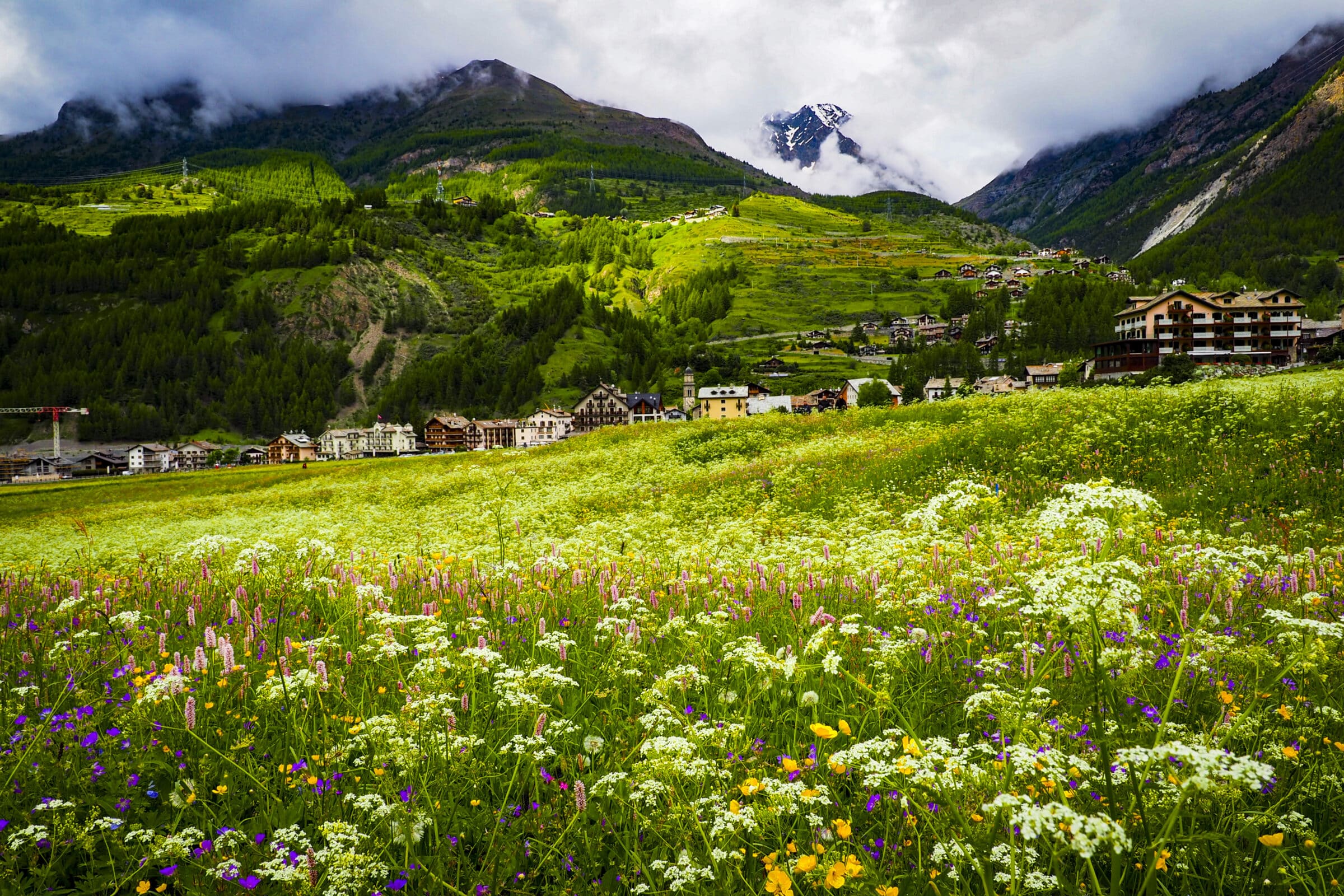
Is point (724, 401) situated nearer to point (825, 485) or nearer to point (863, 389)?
point (863, 389)

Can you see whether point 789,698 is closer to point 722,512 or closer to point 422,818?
point 422,818

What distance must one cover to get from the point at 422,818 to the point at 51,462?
247 m

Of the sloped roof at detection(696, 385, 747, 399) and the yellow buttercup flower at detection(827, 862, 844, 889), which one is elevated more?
the sloped roof at detection(696, 385, 747, 399)

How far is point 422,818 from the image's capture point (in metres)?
3.08

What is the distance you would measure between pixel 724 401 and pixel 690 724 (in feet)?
583

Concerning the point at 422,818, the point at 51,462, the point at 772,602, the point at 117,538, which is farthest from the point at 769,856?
the point at 51,462

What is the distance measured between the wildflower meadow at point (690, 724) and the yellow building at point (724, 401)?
169 m

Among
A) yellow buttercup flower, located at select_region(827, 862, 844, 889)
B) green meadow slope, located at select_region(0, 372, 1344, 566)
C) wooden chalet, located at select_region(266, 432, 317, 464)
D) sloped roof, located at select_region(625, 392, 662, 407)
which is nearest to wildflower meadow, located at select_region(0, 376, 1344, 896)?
yellow buttercup flower, located at select_region(827, 862, 844, 889)

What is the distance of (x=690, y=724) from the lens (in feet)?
12.6

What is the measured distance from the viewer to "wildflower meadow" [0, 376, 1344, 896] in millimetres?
2955

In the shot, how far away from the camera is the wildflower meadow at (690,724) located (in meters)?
2.96

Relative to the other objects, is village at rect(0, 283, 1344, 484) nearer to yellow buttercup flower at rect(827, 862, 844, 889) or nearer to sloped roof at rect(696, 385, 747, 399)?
sloped roof at rect(696, 385, 747, 399)

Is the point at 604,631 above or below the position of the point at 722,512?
above

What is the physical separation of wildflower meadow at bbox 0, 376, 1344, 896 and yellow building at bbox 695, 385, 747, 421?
169 meters
